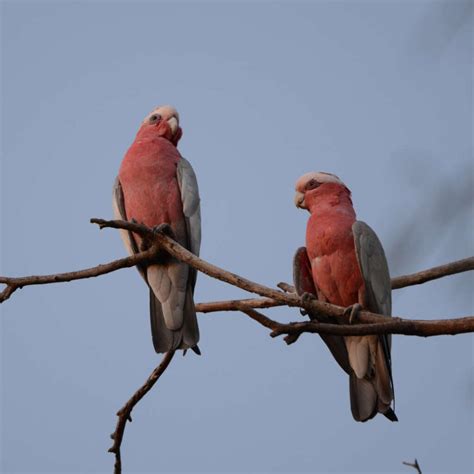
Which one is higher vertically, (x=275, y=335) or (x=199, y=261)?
(x=199, y=261)

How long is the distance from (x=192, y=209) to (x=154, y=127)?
119 cm

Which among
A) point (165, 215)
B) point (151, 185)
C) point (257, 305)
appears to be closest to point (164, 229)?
point (165, 215)

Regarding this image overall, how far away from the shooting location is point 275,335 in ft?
13.8

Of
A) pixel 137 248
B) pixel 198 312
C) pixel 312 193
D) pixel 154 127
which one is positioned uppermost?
pixel 154 127

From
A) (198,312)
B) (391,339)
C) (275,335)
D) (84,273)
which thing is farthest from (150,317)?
(275,335)

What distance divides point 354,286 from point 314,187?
1.09m

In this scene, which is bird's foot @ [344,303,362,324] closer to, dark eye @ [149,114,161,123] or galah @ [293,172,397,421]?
galah @ [293,172,397,421]

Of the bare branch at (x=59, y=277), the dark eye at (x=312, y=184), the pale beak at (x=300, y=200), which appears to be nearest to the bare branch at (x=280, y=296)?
the bare branch at (x=59, y=277)

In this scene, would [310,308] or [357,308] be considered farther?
[357,308]

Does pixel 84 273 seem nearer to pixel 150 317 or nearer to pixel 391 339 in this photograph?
pixel 150 317

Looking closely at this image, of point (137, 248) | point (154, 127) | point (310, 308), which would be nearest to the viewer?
point (310, 308)

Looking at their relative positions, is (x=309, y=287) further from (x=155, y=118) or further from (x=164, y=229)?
(x=155, y=118)

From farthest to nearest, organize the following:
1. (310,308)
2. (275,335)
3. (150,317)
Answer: (150,317) → (310,308) → (275,335)

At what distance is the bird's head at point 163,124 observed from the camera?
291 inches
